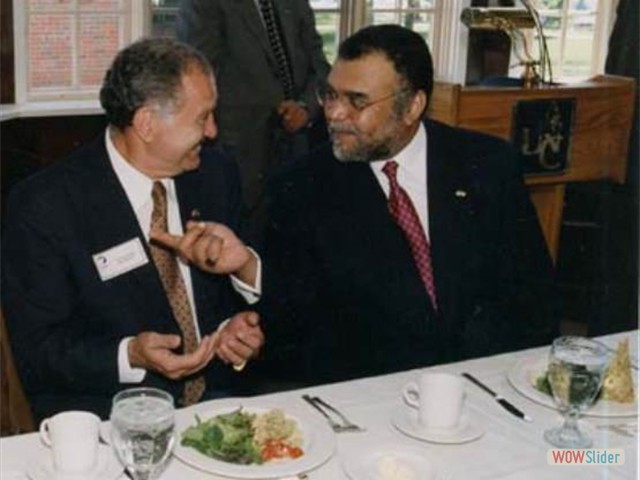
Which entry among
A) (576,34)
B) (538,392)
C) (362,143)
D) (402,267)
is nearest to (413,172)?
(362,143)

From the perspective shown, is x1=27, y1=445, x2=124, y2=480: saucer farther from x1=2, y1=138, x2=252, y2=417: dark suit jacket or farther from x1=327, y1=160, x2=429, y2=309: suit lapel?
x1=327, y1=160, x2=429, y2=309: suit lapel

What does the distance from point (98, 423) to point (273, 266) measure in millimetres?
943

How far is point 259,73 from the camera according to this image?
11.9 feet

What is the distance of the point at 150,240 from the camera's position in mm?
1942

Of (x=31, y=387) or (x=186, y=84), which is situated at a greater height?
(x=186, y=84)

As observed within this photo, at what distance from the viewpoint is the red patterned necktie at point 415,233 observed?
2146mm

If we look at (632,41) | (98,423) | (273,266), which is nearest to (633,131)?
(632,41)

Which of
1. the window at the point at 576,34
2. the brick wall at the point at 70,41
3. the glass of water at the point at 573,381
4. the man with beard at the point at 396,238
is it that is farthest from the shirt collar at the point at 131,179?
the window at the point at 576,34

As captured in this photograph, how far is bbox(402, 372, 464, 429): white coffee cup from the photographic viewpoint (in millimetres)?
1427

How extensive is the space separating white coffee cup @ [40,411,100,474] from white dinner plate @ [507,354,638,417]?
701mm

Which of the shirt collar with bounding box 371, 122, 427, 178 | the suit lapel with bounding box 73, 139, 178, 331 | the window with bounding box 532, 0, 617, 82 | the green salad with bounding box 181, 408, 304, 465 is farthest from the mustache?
Result: the window with bounding box 532, 0, 617, 82

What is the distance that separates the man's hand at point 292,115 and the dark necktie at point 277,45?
5 centimetres

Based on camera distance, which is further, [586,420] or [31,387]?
[31,387]

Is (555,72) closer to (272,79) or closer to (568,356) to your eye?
(272,79)
